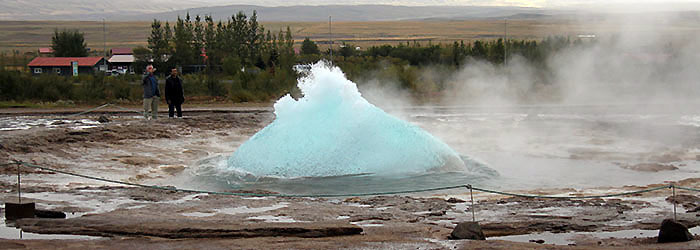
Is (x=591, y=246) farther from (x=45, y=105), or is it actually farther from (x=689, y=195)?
(x=45, y=105)

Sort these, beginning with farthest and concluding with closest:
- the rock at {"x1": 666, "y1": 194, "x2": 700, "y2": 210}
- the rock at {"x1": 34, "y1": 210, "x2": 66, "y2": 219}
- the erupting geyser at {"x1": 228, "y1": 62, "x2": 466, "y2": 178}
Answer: the erupting geyser at {"x1": 228, "y1": 62, "x2": 466, "y2": 178} < the rock at {"x1": 666, "y1": 194, "x2": 700, "y2": 210} < the rock at {"x1": 34, "y1": 210, "x2": 66, "y2": 219}

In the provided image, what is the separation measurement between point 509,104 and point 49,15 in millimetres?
189726

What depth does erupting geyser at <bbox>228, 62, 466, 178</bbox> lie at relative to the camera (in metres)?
10.3

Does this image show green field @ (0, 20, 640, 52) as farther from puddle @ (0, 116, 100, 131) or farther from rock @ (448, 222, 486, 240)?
rock @ (448, 222, 486, 240)

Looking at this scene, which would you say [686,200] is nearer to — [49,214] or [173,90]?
[49,214]

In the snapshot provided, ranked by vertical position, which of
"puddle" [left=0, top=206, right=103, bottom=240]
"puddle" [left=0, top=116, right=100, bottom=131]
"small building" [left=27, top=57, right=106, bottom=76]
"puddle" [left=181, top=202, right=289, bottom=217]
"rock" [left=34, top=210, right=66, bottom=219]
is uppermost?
"small building" [left=27, top=57, right=106, bottom=76]

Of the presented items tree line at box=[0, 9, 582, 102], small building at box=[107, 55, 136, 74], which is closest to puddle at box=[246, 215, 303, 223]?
tree line at box=[0, 9, 582, 102]

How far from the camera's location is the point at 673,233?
6078 mm

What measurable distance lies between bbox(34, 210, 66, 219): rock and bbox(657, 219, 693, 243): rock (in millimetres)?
5405

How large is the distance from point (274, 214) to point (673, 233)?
12.1 feet

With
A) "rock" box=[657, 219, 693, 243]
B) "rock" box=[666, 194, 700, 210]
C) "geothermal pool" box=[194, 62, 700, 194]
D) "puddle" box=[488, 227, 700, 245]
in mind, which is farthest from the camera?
"geothermal pool" box=[194, 62, 700, 194]

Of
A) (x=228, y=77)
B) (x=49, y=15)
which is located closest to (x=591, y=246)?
(x=228, y=77)

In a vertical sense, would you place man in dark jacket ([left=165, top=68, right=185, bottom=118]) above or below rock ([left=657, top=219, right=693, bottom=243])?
above

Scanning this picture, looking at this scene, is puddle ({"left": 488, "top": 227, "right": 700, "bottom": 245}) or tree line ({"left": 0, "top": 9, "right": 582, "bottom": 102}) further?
tree line ({"left": 0, "top": 9, "right": 582, "bottom": 102})
